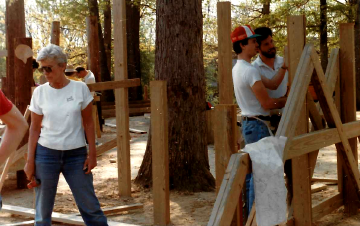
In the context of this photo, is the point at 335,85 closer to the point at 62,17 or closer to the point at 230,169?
the point at 230,169

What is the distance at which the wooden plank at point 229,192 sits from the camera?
332cm

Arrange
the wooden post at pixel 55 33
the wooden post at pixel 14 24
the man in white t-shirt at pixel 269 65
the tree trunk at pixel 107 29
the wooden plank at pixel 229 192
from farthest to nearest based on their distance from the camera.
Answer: the tree trunk at pixel 107 29 → the wooden post at pixel 14 24 → the wooden post at pixel 55 33 → the man in white t-shirt at pixel 269 65 → the wooden plank at pixel 229 192

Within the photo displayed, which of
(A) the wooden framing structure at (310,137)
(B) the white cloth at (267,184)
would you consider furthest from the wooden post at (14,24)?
(B) the white cloth at (267,184)

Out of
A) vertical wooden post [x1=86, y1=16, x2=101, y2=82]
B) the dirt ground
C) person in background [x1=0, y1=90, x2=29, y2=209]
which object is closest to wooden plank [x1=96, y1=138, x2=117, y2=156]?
the dirt ground

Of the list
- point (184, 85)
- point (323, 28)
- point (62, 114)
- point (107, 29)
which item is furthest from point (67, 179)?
point (107, 29)

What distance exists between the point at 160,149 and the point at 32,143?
1551 mm

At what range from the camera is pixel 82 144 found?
4207mm

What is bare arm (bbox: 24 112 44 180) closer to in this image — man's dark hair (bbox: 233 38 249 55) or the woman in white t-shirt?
the woman in white t-shirt

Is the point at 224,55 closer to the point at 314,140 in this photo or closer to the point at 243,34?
the point at 243,34

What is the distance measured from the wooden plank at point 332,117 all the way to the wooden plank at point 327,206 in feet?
0.91

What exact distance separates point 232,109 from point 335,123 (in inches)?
61.5

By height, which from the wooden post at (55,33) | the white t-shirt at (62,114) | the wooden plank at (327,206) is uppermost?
the wooden post at (55,33)

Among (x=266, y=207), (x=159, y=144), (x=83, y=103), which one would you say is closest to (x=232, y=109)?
(x=266, y=207)

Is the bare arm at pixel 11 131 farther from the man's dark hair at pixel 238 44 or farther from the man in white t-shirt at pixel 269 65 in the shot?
the man in white t-shirt at pixel 269 65
